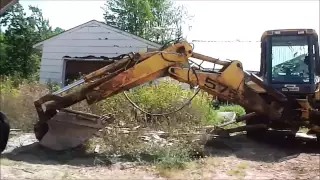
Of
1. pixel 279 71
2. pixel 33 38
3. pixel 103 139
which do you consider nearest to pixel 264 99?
pixel 279 71

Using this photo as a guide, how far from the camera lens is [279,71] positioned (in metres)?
11.3

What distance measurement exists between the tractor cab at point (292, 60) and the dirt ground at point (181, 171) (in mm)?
1642

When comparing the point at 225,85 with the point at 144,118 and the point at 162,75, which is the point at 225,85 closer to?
the point at 162,75

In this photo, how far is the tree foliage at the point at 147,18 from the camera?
38750 mm

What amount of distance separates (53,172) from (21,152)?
5.76 ft

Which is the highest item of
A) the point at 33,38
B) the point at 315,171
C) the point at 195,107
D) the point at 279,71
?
the point at 33,38

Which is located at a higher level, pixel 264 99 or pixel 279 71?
pixel 279 71

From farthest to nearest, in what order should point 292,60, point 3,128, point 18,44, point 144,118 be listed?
1. point 18,44
2. point 144,118
3. point 292,60
4. point 3,128

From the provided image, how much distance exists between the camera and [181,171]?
7617 millimetres

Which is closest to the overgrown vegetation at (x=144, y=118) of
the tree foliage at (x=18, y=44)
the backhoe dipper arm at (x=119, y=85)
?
the backhoe dipper arm at (x=119, y=85)

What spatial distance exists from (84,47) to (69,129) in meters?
12.0

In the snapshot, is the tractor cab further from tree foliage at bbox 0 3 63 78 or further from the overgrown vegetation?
tree foliage at bbox 0 3 63 78

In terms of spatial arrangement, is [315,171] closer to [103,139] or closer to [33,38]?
[103,139]

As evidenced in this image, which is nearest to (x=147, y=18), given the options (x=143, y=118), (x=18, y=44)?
(x=18, y=44)
